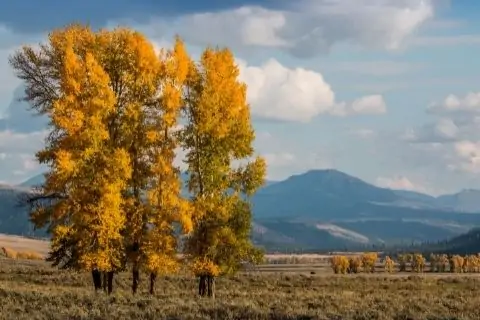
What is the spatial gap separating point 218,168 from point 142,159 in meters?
3.89

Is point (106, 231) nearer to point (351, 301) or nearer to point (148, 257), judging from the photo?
point (148, 257)

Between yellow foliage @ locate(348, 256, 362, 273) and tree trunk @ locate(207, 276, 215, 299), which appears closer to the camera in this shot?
tree trunk @ locate(207, 276, 215, 299)

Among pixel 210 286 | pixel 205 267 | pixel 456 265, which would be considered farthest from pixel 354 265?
pixel 205 267

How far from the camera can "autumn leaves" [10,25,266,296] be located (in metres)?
35.7

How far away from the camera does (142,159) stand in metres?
38.0

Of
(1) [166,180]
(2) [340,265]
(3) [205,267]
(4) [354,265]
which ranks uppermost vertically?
(1) [166,180]

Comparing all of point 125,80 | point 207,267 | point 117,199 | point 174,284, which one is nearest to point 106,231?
point 117,199

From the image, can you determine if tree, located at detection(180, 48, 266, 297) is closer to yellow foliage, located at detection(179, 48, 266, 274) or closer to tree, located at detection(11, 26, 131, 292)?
yellow foliage, located at detection(179, 48, 266, 274)

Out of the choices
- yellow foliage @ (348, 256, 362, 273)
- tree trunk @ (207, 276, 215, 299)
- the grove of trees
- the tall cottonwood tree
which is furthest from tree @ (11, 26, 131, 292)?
yellow foliage @ (348, 256, 362, 273)

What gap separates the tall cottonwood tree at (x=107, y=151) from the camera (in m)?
35.6

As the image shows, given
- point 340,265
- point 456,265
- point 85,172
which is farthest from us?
point 456,265

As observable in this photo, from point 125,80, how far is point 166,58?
2.37m

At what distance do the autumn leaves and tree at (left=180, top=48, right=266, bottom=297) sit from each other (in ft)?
0.17

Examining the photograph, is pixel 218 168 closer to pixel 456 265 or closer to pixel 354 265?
pixel 354 265
